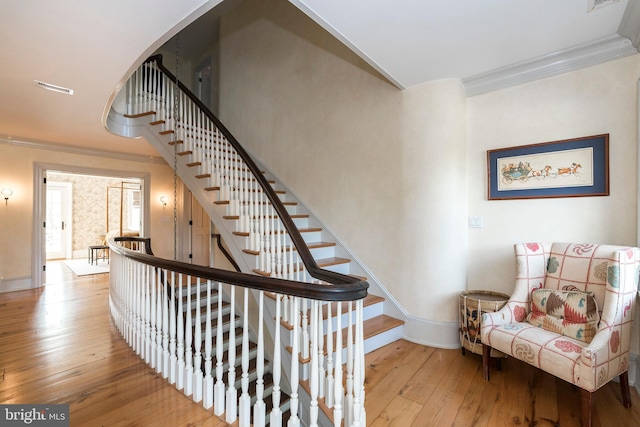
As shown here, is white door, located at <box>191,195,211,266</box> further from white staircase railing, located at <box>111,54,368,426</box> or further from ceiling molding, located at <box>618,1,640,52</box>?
ceiling molding, located at <box>618,1,640,52</box>

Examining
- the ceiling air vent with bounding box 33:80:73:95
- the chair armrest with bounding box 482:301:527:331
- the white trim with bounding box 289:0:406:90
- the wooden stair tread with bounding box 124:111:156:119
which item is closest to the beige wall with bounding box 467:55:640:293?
the chair armrest with bounding box 482:301:527:331

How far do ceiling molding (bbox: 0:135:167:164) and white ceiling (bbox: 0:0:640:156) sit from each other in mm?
2621

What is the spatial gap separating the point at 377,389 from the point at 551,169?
7.39 ft

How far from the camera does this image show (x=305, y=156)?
13.1ft

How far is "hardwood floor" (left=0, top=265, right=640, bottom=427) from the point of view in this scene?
1783mm

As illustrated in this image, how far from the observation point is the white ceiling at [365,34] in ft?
5.85

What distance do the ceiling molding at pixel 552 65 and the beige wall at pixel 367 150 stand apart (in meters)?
0.20

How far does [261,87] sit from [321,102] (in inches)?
57.3

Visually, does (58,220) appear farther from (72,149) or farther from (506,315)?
(506,315)

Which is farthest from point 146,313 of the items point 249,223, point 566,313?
point 566,313

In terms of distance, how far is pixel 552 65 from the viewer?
2395mm

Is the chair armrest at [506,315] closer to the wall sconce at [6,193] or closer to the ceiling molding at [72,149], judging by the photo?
the ceiling molding at [72,149]

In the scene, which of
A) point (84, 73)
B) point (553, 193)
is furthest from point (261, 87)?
point (553, 193)

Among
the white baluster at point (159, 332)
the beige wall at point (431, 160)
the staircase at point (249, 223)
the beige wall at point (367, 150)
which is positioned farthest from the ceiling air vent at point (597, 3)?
the white baluster at point (159, 332)
